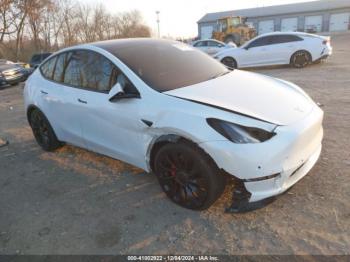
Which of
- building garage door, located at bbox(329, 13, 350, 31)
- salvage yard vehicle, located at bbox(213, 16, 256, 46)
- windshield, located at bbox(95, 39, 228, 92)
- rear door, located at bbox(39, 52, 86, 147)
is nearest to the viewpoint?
windshield, located at bbox(95, 39, 228, 92)

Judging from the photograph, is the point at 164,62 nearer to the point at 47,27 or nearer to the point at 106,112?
the point at 106,112

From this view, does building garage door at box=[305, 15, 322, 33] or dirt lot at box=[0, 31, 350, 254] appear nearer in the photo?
dirt lot at box=[0, 31, 350, 254]

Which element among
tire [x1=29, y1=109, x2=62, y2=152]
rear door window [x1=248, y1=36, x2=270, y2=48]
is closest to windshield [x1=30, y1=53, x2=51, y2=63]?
rear door window [x1=248, y1=36, x2=270, y2=48]

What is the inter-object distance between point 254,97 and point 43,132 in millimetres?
3384

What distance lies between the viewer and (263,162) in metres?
2.32

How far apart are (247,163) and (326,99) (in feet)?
16.1

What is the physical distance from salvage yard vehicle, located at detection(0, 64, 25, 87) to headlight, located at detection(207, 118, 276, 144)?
13728 millimetres

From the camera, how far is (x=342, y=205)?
2.72m

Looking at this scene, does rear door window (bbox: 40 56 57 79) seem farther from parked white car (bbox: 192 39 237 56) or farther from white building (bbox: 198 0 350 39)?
white building (bbox: 198 0 350 39)

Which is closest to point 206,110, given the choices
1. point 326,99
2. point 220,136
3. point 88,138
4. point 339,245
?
point 220,136

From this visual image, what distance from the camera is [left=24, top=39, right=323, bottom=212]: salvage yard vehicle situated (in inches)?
94.6

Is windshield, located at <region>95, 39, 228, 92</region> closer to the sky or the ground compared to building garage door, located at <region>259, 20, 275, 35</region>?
closer to the ground

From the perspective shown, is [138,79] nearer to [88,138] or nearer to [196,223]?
[88,138]

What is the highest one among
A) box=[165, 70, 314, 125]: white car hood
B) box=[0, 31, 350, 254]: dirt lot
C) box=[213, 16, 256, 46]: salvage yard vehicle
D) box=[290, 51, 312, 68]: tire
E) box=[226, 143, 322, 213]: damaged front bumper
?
box=[213, 16, 256, 46]: salvage yard vehicle
